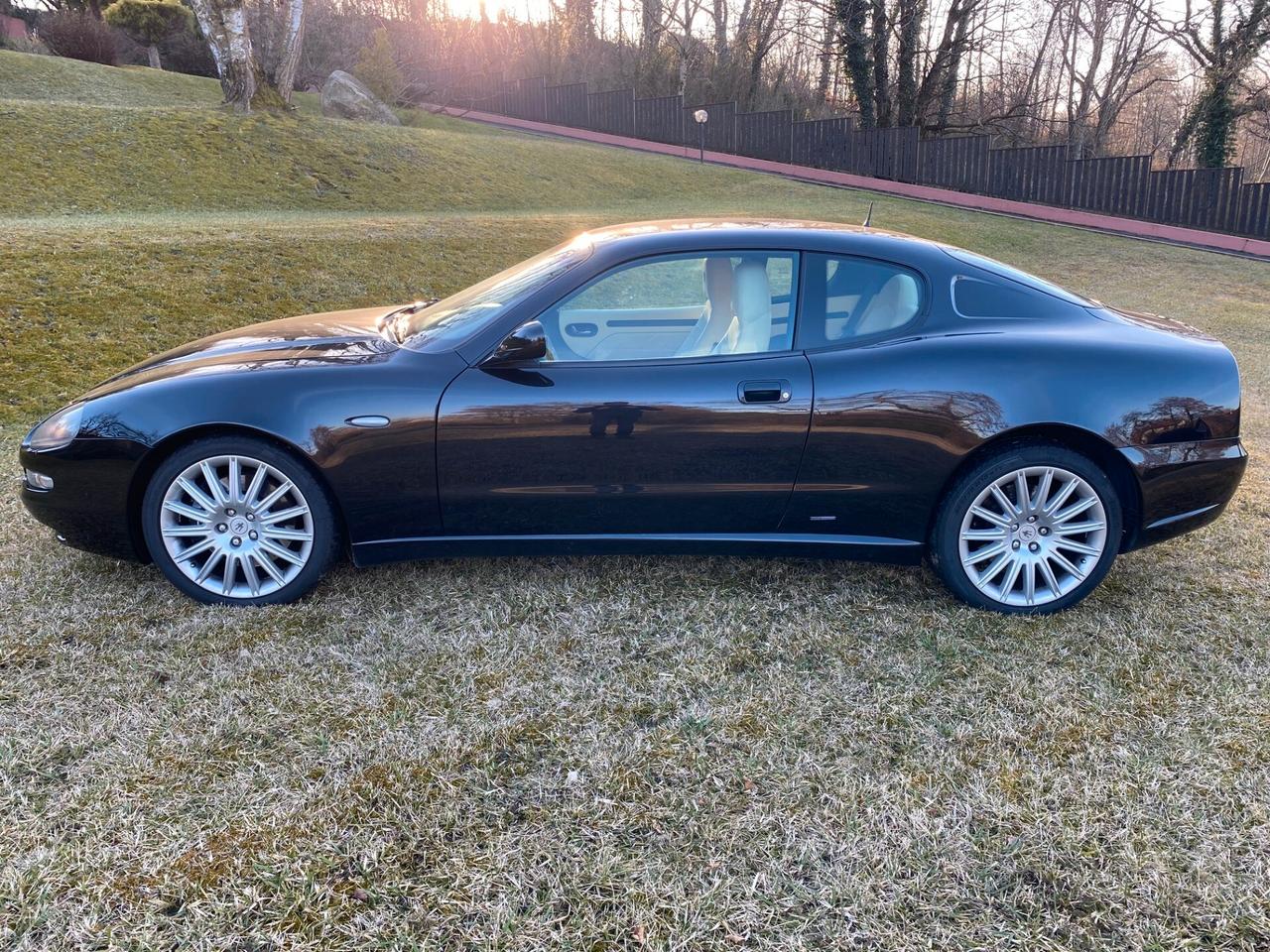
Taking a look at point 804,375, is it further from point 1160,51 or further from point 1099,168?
point 1160,51

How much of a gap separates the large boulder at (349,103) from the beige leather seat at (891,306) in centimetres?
1985

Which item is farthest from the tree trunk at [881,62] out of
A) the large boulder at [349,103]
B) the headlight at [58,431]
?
the headlight at [58,431]

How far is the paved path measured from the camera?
15.1 meters

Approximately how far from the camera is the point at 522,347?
3.06m

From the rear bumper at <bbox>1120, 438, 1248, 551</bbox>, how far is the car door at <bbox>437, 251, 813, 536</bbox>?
134cm

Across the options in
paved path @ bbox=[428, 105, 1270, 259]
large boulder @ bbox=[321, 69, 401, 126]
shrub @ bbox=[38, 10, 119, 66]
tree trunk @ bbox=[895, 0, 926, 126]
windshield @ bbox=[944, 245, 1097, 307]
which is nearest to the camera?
windshield @ bbox=[944, 245, 1097, 307]

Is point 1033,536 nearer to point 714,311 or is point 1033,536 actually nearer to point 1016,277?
point 1016,277

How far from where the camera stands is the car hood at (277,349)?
3.24m

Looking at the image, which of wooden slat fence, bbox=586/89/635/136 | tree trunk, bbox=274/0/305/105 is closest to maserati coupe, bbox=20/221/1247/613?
tree trunk, bbox=274/0/305/105

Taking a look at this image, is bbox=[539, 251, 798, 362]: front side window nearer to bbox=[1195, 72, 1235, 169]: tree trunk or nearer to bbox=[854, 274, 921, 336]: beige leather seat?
bbox=[854, 274, 921, 336]: beige leather seat

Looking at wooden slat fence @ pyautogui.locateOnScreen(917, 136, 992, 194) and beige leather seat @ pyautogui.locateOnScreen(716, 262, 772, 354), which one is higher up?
wooden slat fence @ pyautogui.locateOnScreen(917, 136, 992, 194)

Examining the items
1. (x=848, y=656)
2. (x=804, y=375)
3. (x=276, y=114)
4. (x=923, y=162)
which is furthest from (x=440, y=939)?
(x=923, y=162)

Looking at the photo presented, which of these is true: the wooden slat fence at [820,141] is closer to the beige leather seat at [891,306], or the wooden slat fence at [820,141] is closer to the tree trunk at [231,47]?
the tree trunk at [231,47]

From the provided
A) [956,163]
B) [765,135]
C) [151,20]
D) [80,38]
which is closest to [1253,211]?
[956,163]
